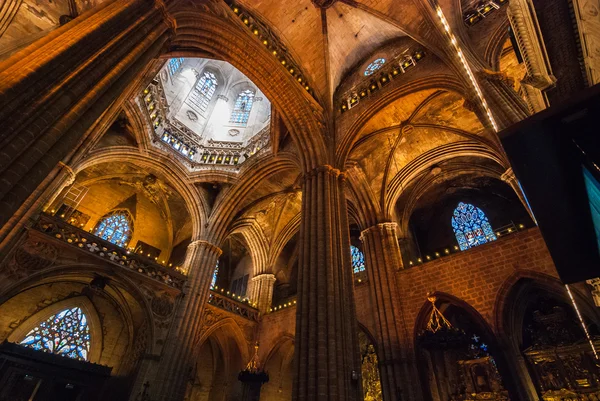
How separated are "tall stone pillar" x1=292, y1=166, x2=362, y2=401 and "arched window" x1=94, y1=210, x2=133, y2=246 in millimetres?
10928

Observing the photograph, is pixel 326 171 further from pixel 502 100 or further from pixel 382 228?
pixel 502 100

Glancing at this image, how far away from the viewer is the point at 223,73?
72.6ft

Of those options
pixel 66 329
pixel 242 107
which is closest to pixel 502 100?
pixel 66 329

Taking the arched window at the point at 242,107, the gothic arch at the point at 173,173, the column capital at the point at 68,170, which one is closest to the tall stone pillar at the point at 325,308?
the gothic arch at the point at 173,173

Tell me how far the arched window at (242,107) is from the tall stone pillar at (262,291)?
970 cm

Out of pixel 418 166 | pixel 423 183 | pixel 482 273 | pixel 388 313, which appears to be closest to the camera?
pixel 482 273

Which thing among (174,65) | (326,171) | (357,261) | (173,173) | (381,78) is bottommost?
(326,171)

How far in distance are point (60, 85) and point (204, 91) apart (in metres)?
16.8

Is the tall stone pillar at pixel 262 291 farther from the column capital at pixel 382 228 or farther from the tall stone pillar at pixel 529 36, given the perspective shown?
the tall stone pillar at pixel 529 36

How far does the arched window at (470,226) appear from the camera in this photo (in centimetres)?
1490

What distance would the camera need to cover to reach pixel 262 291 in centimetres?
1720

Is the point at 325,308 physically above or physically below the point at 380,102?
below

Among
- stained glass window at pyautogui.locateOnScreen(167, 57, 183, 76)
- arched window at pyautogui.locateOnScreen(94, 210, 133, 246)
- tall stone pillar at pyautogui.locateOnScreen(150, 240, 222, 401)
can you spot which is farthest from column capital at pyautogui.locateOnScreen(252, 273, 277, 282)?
stained glass window at pyautogui.locateOnScreen(167, 57, 183, 76)

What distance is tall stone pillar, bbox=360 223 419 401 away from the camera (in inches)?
381
